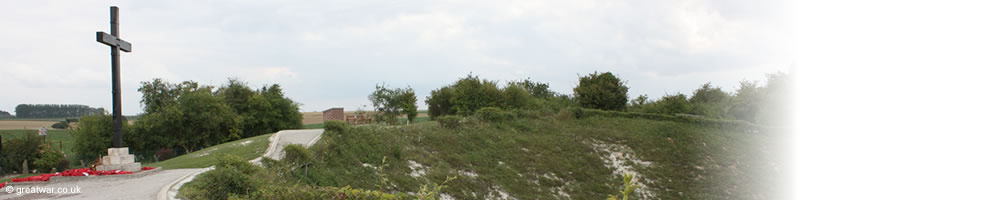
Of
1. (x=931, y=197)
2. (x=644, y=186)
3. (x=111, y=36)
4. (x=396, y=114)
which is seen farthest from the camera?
(x=396, y=114)

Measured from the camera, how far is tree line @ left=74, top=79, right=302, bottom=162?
2935 centimetres

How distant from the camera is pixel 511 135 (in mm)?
20562

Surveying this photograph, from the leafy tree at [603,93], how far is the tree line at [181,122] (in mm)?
23516

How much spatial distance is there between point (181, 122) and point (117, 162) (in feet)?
72.7

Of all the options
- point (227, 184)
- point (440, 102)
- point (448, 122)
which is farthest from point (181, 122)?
point (227, 184)

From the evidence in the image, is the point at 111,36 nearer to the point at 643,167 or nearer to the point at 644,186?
the point at 644,186

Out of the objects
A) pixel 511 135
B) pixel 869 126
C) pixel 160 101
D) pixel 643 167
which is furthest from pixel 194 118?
pixel 869 126

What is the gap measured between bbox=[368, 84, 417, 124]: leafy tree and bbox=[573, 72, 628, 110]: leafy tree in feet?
40.6

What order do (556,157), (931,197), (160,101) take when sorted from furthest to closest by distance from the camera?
(160,101) → (556,157) → (931,197)

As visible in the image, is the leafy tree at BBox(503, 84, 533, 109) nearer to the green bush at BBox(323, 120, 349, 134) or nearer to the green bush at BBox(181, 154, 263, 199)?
the green bush at BBox(323, 120, 349, 134)

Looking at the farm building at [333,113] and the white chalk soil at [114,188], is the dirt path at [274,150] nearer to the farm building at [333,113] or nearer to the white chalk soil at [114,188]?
the white chalk soil at [114,188]

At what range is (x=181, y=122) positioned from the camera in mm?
30203

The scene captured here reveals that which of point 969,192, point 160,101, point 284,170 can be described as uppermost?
point 160,101

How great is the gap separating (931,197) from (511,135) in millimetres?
14157
